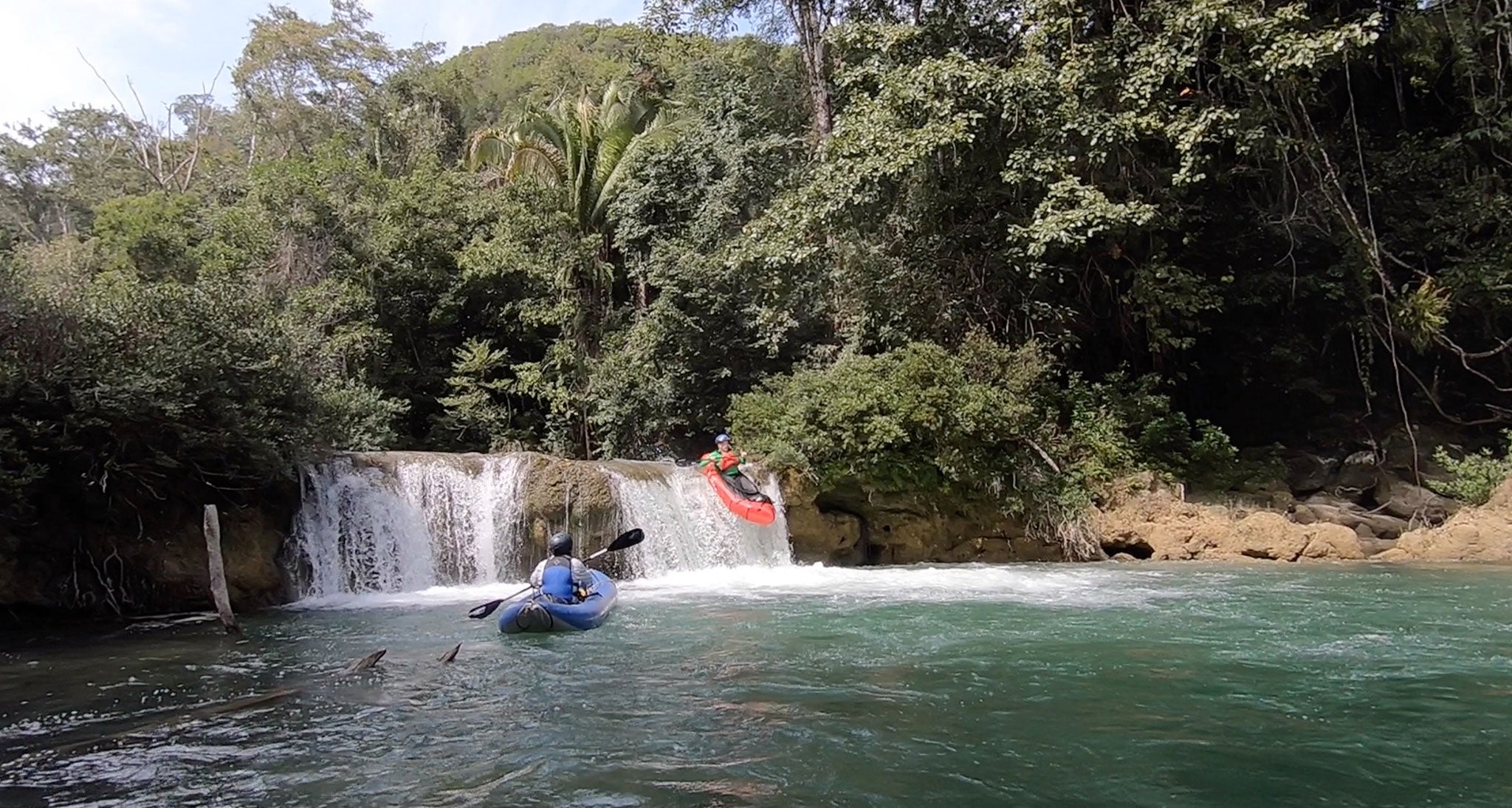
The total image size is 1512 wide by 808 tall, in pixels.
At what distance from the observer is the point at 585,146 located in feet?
71.6

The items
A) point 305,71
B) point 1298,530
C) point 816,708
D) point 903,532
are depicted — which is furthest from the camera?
point 305,71

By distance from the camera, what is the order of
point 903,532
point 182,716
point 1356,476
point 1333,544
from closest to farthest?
point 182,716 → point 1333,544 → point 903,532 → point 1356,476

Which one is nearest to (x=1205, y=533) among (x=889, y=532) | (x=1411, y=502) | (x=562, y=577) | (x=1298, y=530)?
(x=1298, y=530)

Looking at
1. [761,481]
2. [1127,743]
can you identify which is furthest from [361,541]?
[1127,743]

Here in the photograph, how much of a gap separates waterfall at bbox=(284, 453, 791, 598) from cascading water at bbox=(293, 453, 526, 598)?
12mm

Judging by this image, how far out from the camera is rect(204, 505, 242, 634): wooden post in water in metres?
9.22

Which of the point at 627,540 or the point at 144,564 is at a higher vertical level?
the point at 144,564

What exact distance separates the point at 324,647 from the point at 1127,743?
21.0 ft

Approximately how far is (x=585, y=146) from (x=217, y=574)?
570 inches

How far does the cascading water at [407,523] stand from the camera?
1218cm

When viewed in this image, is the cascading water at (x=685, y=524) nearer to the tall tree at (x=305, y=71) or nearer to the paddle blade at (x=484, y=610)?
the paddle blade at (x=484, y=610)

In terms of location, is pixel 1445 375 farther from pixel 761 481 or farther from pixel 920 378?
pixel 761 481

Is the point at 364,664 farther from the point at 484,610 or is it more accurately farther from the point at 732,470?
the point at 732,470

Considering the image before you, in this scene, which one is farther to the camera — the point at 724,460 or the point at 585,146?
the point at 585,146
